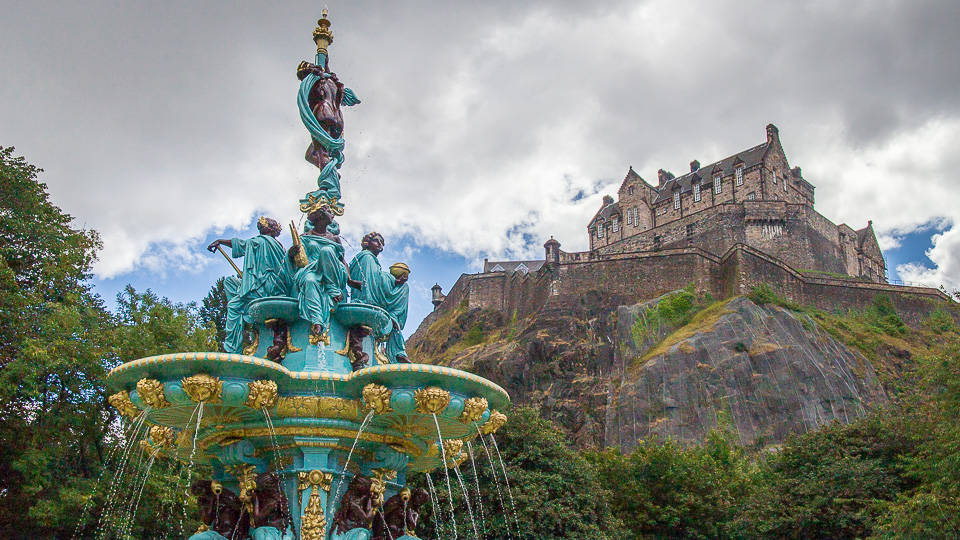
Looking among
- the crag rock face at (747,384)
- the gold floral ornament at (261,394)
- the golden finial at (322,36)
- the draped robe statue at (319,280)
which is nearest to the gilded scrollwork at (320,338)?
the draped robe statue at (319,280)

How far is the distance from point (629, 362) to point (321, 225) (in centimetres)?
4498

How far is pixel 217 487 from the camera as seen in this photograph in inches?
339

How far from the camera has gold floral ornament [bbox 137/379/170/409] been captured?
24.9 ft

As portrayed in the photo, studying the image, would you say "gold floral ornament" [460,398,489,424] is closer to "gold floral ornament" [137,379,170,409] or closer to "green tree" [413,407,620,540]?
"gold floral ornament" [137,379,170,409]

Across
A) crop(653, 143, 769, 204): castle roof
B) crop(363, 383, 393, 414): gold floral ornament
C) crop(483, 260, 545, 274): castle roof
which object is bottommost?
crop(363, 383, 393, 414): gold floral ornament

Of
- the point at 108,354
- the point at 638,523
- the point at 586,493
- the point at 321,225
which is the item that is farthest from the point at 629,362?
the point at 321,225

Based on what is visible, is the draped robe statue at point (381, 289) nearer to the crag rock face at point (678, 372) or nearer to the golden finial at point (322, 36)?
the golden finial at point (322, 36)

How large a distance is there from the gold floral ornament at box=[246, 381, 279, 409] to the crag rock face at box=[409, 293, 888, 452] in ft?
123

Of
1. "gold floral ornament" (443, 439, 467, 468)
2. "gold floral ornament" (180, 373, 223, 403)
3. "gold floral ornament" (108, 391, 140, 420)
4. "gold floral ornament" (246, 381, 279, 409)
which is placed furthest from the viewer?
"gold floral ornament" (443, 439, 467, 468)

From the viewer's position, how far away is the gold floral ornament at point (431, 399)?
778 cm

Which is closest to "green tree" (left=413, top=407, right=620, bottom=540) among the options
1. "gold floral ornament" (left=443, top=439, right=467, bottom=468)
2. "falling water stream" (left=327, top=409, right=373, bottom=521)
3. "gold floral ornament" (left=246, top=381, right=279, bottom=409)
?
"gold floral ornament" (left=443, top=439, right=467, bottom=468)

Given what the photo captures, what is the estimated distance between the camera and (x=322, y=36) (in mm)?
11328

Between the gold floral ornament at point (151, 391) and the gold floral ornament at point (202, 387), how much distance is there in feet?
0.88

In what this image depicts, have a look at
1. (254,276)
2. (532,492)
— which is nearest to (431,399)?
(254,276)
